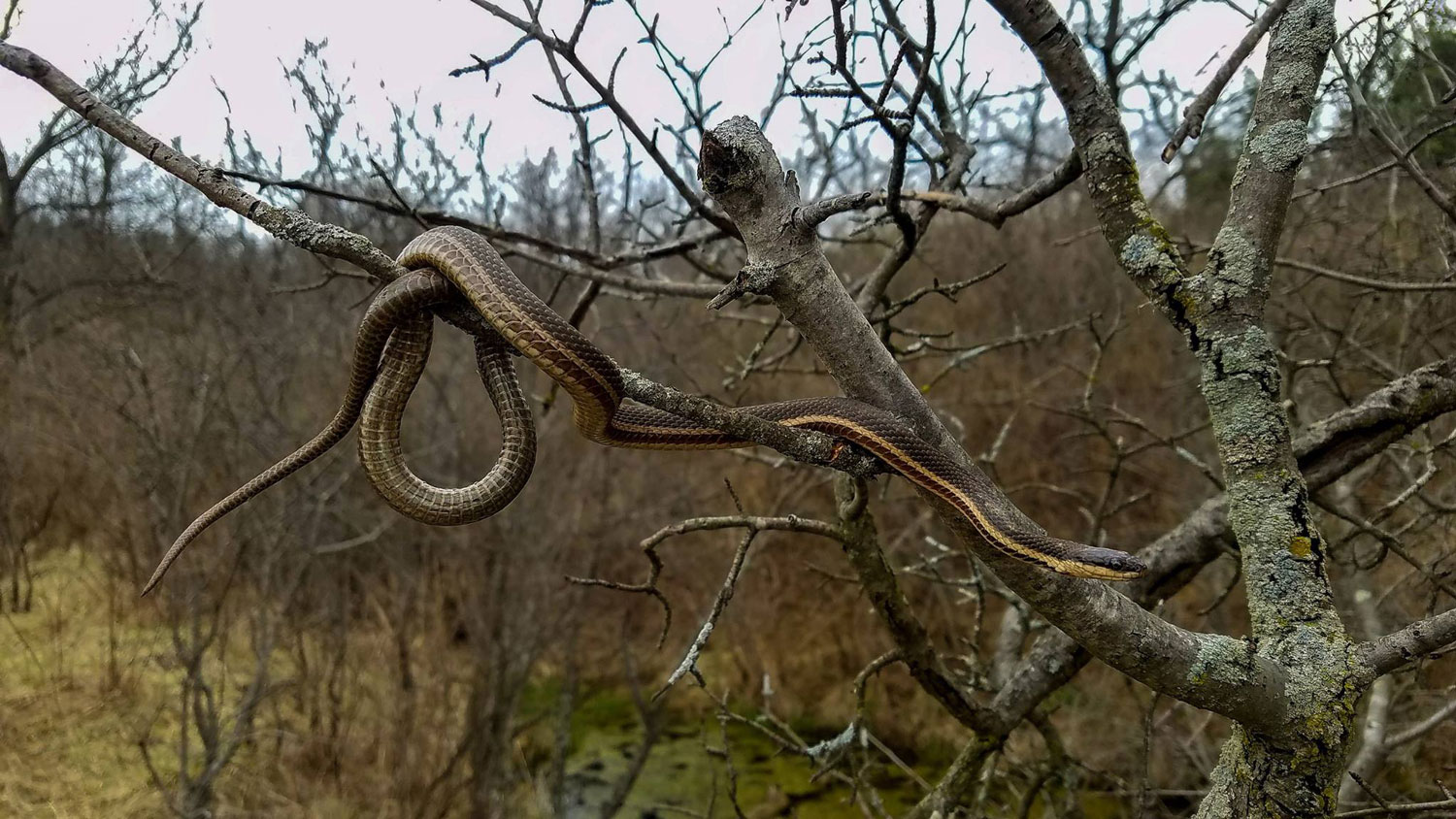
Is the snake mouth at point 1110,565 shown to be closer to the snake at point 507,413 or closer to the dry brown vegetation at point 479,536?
the snake at point 507,413

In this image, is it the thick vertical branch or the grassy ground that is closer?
the thick vertical branch

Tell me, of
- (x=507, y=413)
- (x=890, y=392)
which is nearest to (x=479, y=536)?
(x=507, y=413)

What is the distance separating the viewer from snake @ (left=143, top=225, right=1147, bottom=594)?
167cm

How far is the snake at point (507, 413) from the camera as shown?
1.67 meters

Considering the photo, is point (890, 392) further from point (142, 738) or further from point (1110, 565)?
point (142, 738)

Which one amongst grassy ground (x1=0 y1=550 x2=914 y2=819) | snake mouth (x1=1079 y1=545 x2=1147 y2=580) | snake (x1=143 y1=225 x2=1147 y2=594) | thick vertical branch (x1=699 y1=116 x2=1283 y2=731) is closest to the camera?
thick vertical branch (x1=699 y1=116 x2=1283 y2=731)

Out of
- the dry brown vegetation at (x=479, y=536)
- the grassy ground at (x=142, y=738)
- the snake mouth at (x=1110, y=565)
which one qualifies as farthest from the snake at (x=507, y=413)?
the grassy ground at (x=142, y=738)

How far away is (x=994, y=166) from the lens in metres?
7.02

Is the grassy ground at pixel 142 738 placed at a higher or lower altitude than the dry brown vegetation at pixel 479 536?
lower

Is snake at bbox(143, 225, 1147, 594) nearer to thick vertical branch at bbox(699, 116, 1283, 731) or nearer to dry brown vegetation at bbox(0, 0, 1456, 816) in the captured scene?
thick vertical branch at bbox(699, 116, 1283, 731)

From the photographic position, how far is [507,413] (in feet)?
6.28

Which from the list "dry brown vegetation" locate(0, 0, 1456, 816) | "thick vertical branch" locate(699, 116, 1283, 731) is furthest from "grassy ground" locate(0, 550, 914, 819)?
"thick vertical branch" locate(699, 116, 1283, 731)

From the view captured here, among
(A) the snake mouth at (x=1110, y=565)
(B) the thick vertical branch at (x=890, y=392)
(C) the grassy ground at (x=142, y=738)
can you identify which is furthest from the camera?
(C) the grassy ground at (x=142, y=738)

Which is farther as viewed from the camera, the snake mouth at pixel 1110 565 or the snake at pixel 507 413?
the snake mouth at pixel 1110 565
